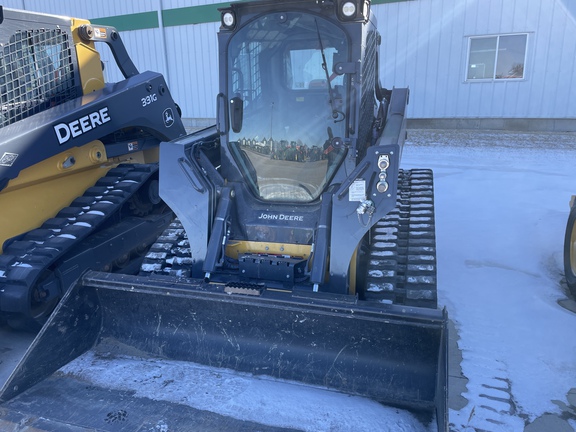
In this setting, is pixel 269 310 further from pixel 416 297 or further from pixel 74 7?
pixel 74 7

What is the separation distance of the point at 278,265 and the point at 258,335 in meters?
0.50

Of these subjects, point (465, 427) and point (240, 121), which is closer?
point (465, 427)

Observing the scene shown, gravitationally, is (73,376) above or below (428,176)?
below

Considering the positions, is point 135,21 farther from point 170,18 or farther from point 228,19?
point 228,19

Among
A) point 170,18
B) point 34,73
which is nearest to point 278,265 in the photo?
point 34,73

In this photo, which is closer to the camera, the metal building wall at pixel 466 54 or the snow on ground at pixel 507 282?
the snow on ground at pixel 507 282

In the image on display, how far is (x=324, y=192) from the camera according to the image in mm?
3639

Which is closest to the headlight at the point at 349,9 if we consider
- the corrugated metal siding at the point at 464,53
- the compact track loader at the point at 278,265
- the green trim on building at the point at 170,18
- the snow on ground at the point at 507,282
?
the compact track loader at the point at 278,265

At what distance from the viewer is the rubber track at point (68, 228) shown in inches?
146

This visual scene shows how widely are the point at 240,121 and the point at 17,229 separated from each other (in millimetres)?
2184

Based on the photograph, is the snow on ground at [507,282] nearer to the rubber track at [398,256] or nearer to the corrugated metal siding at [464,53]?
the rubber track at [398,256]

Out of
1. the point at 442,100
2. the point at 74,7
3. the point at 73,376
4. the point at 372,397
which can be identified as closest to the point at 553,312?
the point at 372,397

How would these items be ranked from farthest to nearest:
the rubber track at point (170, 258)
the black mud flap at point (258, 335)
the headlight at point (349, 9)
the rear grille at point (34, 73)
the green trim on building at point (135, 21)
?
the green trim on building at point (135, 21)
the rear grille at point (34, 73)
the rubber track at point (170, 258)
the headlight at point (349, 9)
the black mud flap at point (258, 335)

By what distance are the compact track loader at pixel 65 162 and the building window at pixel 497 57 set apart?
998 cm
